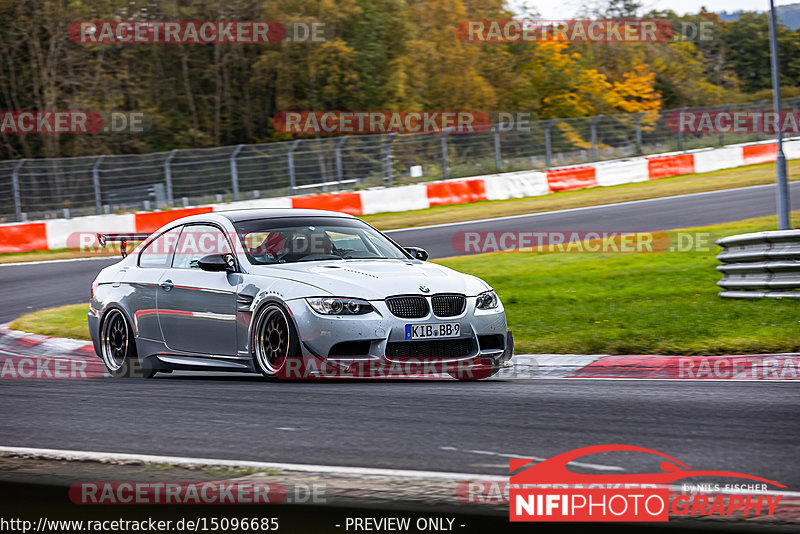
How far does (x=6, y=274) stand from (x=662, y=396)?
1641cm

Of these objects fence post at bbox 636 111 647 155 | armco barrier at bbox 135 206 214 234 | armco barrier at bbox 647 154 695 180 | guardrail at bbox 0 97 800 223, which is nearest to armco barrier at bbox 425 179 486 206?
guardrail at bbox 0 97 800 223

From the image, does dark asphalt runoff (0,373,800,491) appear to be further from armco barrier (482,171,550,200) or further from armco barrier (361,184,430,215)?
armco barrier (482,171,550,200)

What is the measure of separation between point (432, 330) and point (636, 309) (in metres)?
4.52

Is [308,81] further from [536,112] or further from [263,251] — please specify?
[263,251]

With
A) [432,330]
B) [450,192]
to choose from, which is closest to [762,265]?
[432,330]

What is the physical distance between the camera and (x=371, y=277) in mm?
8328

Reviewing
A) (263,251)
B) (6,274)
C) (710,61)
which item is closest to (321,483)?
(263,251)
